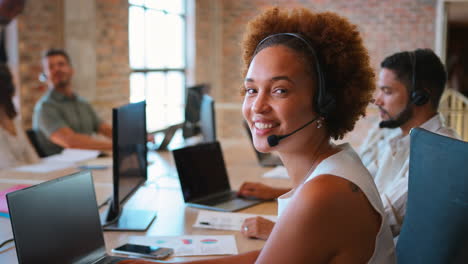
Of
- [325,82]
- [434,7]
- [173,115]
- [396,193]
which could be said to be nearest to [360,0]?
[434,7]

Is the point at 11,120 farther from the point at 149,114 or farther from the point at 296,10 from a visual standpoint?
the point at 149,114

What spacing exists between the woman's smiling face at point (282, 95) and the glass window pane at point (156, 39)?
516cm

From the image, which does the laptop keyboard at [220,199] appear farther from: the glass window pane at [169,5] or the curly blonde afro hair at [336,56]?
the glass window pane at [169,5]

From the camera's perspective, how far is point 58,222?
1418mm

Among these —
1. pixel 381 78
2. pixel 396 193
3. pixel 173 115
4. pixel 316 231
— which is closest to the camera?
pixel 316 231

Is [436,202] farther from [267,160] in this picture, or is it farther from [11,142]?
[11,142]

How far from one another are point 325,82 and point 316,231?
0.38m

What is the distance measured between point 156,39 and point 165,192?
14.1ft

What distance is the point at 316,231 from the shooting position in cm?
105

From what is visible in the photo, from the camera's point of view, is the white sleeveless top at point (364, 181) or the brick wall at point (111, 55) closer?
the white sleeveless top at point (364, 181)

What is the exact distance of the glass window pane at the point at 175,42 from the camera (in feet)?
22.6

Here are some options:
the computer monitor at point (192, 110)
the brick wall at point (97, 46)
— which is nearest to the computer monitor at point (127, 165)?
the computer monitor at point (192, 110)

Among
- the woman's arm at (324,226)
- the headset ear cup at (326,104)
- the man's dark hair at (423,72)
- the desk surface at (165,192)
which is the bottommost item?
the desk surface at (165,192)

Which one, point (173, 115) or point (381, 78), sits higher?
point (381, 78)
